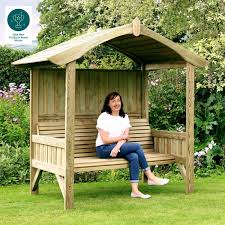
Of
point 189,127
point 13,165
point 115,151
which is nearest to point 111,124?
point 115,151

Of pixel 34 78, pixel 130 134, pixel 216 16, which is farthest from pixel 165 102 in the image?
pixel 34 78

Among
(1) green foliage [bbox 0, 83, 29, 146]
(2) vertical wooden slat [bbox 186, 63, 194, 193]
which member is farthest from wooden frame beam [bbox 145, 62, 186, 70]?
(1) green foliage [bbox 0, 83, 29, 146]

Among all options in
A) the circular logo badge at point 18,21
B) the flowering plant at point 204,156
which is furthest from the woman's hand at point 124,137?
the circular logo badge at point 18,21

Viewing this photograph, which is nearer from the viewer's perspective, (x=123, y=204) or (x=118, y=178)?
(x=123, y=204)

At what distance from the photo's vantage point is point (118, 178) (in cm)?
1037

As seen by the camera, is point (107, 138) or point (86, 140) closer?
point (107, 138)

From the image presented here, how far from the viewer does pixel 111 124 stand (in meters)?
8.93

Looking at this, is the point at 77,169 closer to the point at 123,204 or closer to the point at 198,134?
the point at 123,204

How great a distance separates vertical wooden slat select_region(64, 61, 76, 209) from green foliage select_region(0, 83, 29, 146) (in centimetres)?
292

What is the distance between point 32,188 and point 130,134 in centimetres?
162

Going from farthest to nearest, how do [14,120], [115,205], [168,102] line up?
[168,102] → [14,120] → [115,205]

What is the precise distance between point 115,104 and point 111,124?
0.27m

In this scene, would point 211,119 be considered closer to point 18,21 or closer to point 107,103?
point 107,103

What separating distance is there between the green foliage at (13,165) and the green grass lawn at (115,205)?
32 centimetres
